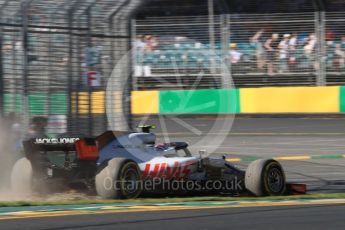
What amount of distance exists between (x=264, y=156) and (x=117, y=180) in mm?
7566

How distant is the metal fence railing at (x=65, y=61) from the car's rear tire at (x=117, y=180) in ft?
5.76

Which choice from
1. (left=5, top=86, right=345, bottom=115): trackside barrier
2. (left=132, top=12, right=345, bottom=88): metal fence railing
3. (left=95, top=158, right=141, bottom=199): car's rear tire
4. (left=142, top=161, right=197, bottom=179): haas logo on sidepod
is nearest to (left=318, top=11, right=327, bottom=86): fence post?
(left=132, top=12, right=345, bottom=88): metal fence railing

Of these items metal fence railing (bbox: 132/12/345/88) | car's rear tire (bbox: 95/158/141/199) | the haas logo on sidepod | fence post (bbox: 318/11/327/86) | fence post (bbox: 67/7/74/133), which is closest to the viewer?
car's rear tire (bbox: 95/158/141/199)

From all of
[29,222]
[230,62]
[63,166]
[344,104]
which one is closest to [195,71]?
[230,62]

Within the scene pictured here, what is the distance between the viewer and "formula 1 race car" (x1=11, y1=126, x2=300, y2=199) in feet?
36.5

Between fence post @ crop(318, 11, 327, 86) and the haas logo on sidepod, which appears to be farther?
fence post @ crop(318, 11, 327, 86)

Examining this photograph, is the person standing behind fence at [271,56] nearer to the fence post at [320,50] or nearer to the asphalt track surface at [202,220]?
the fence post at [320,50]

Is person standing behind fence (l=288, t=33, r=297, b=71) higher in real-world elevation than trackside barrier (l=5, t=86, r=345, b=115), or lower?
higher

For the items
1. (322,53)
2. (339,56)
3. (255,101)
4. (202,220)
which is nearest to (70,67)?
(202,220)

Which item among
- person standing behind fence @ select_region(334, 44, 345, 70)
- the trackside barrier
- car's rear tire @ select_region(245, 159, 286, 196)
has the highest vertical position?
person standing behind fence @ select_region(334, 44, 345, 70)

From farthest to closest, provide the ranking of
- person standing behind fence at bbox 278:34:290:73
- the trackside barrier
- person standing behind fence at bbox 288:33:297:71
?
1. person standing behind fence at bbox 278:34:290:73
2. person standing behind fence at bbox 288:33:297:71
3. the trackside barrier

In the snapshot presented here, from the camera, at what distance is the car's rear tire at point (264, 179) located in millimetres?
11281

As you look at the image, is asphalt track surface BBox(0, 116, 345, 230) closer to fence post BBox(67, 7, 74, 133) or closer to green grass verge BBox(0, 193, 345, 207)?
green grass verge BBox(0, 193, 345, 207)

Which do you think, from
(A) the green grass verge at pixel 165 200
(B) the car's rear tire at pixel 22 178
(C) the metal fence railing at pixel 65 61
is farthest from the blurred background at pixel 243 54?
(B) the car's rear tire at pixel 22 178
